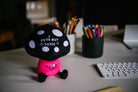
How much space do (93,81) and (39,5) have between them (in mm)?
3221

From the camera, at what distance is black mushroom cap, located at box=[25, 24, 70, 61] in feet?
1.47

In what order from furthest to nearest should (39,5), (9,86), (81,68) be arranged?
(39,5)
(81,68)
(9,86)

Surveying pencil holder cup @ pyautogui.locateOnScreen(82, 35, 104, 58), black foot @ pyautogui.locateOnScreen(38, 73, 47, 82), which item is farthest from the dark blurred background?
black foot @ pyautogui.locateOnScreen(38, 73, 47, 82)

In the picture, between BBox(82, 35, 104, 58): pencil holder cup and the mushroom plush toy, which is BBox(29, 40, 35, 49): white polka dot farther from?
BBox(82, 35, 104, 58): pencil holder cup

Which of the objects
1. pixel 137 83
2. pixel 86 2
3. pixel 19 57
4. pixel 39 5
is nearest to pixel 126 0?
pixel 86 2

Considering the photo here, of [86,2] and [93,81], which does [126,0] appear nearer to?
[86,2]

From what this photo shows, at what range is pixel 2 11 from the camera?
3.58 meters

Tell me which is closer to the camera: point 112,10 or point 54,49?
point 54,49

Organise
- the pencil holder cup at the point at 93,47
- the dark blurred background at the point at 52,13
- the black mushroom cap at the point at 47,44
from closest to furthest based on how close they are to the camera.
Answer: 1. the black mushroom cap at the point at 47,44
2. the pencil holder cup at the point at 93,47
3. the dark blurred background at the point at 52,13

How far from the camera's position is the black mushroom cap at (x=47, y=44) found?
0.45 meters

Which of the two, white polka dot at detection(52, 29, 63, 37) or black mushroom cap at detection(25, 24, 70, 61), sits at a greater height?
white polka dot at detection(52, 29, 63, 37)

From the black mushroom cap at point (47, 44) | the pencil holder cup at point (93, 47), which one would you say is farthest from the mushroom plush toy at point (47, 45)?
the pencil holder cup at point (93, 47)

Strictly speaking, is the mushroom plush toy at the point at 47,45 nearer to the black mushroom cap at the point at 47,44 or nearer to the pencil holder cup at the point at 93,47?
the black mushroom cap at the point at 47,44

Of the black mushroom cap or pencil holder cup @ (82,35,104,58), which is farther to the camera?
pencil holder cup @ (82,35,104,58)
